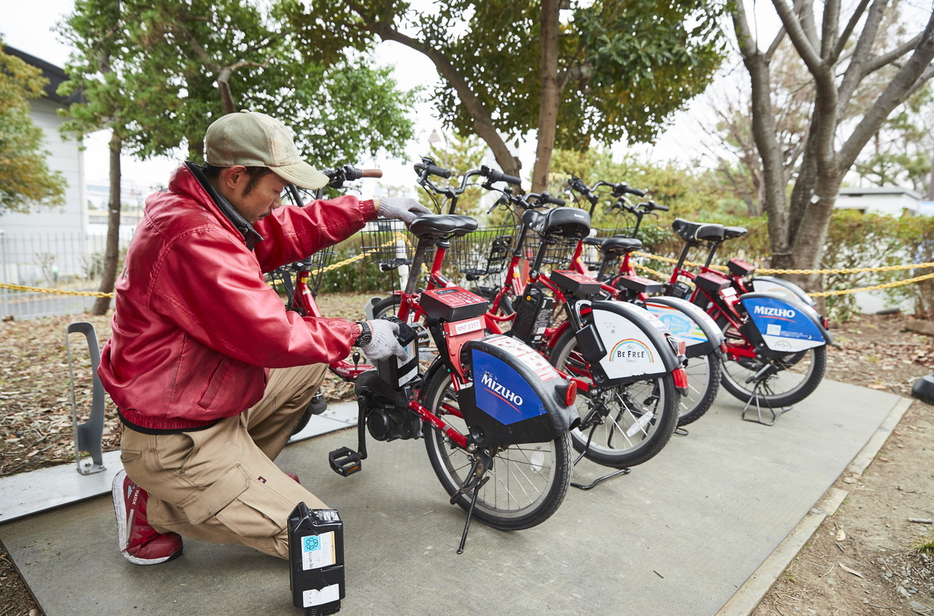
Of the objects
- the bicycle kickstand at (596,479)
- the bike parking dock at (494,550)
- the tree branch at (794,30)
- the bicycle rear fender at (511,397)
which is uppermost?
the tree branch at (794,30)

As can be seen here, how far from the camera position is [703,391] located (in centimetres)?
349

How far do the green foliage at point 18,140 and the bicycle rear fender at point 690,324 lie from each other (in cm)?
1106

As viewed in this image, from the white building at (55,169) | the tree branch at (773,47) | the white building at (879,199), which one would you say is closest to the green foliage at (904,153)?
the white building at (879,199)

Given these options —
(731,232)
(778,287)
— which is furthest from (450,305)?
(778,287)

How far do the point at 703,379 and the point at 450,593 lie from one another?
247 cm

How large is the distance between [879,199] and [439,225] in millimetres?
17581

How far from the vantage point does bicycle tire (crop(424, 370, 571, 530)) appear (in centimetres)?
216

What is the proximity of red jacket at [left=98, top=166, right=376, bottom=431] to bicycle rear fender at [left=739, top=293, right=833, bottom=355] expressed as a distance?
304cm

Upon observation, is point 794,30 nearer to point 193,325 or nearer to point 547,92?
point 547,92

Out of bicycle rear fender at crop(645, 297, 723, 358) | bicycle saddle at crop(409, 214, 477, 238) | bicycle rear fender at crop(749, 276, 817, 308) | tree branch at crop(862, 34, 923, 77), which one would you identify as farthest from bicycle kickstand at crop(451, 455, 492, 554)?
tree branch at crop(862, 34, 923, 77)

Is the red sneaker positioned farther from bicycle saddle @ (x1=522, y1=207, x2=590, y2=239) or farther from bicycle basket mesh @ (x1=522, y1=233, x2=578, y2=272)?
bicycle basket mesh @ (x1=522, y1=233, x2=578, y2=272)

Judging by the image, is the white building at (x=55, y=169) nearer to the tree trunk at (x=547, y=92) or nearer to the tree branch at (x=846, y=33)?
the tree trunk at (x=547, y=92)

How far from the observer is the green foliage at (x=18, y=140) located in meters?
9.47

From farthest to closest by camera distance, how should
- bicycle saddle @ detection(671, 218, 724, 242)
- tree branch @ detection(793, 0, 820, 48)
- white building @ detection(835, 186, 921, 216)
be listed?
white building @ detection(835, 186, 921, 216)
tree branch @ detection(793, 0, 820, 48)
bicycle saddle @ detection(671, 218, 724, 242)
